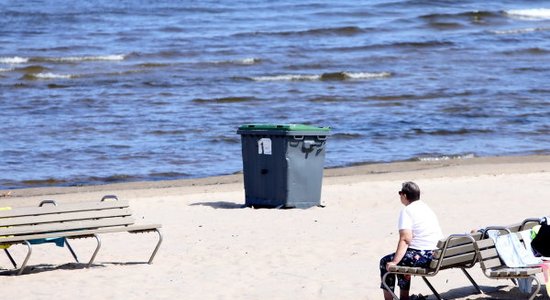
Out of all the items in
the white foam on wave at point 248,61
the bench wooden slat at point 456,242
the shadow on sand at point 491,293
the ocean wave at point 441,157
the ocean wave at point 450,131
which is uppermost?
the bench wooden slat at point 456,242

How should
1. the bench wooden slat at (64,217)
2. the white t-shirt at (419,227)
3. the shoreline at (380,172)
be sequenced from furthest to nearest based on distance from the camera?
the shoreline at (380,172), the bench wooden slat at (64,217), the white t-shirt at (419,227)

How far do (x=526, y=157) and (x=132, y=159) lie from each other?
6.56 meters

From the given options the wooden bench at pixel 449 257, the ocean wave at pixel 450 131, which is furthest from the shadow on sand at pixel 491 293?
the ocean wave at pixel 450 131

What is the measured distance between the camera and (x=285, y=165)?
1313 centimetres

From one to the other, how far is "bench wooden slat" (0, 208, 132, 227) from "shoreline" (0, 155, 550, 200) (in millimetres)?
5942

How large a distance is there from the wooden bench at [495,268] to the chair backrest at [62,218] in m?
3.55

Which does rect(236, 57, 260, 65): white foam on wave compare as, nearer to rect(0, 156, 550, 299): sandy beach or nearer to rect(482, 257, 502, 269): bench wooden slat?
rect(0, 156, 550, 299): sandy beach

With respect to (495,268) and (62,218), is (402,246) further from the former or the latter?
(62,218)

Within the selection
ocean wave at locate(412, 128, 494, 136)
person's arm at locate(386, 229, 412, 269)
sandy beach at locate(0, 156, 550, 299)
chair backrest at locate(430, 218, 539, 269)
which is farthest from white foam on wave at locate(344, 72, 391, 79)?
person's arm at locate(386, 229, 412, 269)

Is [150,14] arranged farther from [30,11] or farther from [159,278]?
[159,278]

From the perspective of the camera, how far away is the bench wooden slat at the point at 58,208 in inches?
376

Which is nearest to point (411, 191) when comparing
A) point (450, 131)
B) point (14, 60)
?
point (450, 131)

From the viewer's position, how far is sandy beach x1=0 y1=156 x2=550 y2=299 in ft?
29.3

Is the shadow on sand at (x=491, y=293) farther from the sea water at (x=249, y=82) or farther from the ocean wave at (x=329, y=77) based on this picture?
the ocean wave at (x=329, y=77)
